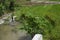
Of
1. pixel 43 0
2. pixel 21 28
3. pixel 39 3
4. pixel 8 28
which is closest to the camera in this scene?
pixel 21 28

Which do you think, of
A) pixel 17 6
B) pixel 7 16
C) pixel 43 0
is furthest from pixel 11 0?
pixel 43 0

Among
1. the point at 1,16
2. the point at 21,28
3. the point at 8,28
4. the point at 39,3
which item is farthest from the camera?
the point at 39,3

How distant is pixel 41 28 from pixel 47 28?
0.37 metres

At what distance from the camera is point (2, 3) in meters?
12.9

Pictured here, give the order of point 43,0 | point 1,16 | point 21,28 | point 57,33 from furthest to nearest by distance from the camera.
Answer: point 43,0
point 1,16
point 21,28
point 57,33

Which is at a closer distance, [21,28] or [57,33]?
[57,33]

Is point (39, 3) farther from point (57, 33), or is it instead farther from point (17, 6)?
point (57, 33)

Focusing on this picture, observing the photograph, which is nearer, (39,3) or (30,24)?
(30,24)

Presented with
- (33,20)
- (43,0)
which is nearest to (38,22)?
(33,20)

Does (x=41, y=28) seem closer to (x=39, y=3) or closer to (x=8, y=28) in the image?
(x=8, y=28)

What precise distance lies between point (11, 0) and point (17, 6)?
54 centimetres

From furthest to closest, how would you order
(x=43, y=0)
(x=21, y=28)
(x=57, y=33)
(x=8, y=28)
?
(x=43, y=0), (x=8, y=28), (x=21, y=28), (x=57, y=33)

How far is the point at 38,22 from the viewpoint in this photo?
6.01 metres

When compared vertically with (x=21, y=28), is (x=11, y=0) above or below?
below
